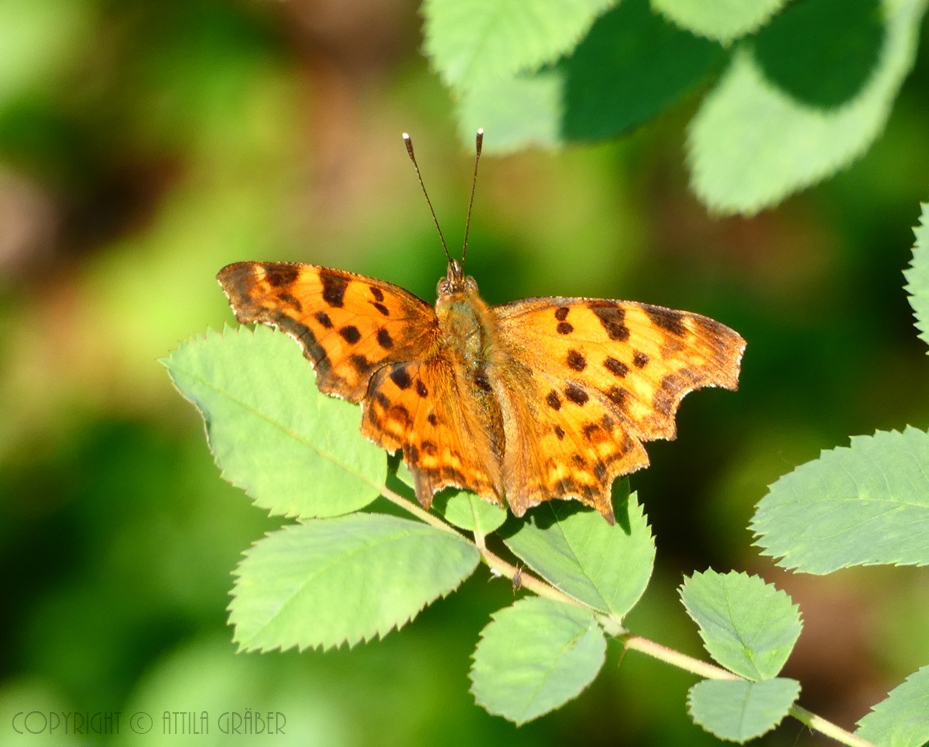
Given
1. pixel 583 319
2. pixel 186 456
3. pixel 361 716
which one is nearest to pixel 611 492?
pixel 583 319

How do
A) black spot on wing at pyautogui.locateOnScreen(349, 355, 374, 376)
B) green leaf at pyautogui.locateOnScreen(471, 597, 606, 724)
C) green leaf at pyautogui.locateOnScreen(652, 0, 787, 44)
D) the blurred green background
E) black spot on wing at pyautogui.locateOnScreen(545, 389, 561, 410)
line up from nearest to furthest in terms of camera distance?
green leaf at pyautogui.locateOnScreen(471, 597, 606, 724)
green leaf at pyautogui.locateOnScreen(652, 0, 787, 44)
black spot on wing at pyautogui.locateOnScreen(349, 355, 374, 376)
black spot on wing at pyautogui.locateOnScreen(545, 389, 561, 410)
the blurred green background

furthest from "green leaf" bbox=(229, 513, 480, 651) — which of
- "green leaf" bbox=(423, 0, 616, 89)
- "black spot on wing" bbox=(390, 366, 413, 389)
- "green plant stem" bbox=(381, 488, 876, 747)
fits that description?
"green leaf" bbox=(423, 0, 616, 89)

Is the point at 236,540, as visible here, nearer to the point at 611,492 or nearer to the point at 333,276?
the point at 333,276

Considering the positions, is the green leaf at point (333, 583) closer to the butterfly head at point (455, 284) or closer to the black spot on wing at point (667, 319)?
the black spot on wing at point (667, 319)

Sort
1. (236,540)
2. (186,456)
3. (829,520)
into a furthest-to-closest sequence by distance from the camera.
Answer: (186,456)
(236,540)
(829,520)

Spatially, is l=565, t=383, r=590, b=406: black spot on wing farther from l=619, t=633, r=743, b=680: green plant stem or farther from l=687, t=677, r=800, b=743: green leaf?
l=687, t=677, r=800, b=743: green leaf

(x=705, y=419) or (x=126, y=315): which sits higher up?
(x=126, y=315)
